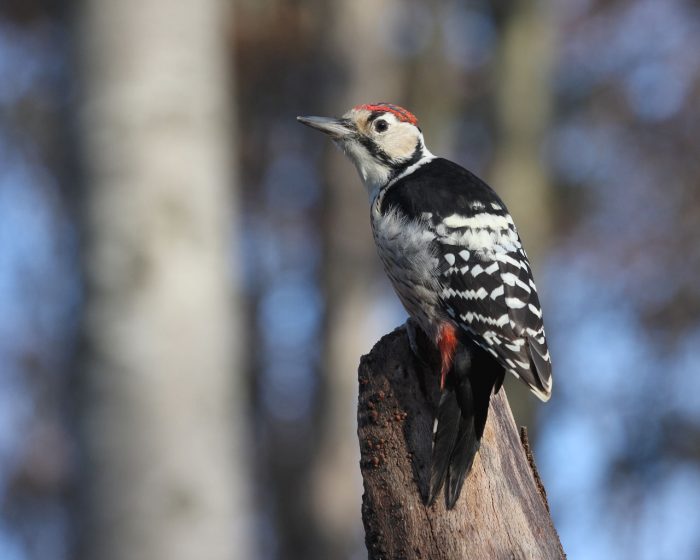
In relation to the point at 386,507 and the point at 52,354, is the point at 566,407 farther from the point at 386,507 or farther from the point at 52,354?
the point at 386,507

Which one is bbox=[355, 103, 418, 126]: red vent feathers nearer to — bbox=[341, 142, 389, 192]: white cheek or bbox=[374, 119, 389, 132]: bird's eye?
bbox=[374, 119, 389, 132]: bird's eye

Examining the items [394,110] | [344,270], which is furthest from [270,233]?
[394,110]

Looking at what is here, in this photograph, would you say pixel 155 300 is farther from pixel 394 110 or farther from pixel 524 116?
pixel 524 116

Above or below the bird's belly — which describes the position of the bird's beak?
above

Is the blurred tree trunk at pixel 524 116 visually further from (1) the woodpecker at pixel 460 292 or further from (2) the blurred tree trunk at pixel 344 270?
(1) the woodpecker at pixel 460 292

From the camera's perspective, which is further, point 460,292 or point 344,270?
point 344,270

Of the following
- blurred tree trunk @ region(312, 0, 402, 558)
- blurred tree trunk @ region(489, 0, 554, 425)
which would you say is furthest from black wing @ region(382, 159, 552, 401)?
blurred tree trunk @ region(312, 0, 402, 558)

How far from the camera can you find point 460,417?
9.28 ft

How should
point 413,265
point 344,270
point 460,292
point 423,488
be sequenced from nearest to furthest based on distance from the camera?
point 423,488
point 460,292
point 413,265
point 344,270

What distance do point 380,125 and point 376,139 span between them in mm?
64

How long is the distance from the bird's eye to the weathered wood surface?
4.65ft

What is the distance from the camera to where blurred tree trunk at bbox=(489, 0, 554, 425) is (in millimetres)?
7836

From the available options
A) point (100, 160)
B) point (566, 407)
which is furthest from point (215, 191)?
point (566, 407)

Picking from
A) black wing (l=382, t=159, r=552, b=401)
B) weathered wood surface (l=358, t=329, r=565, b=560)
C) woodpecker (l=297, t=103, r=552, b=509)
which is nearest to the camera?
weathered wood surface (l=358, t=329, r=565, b=560)
